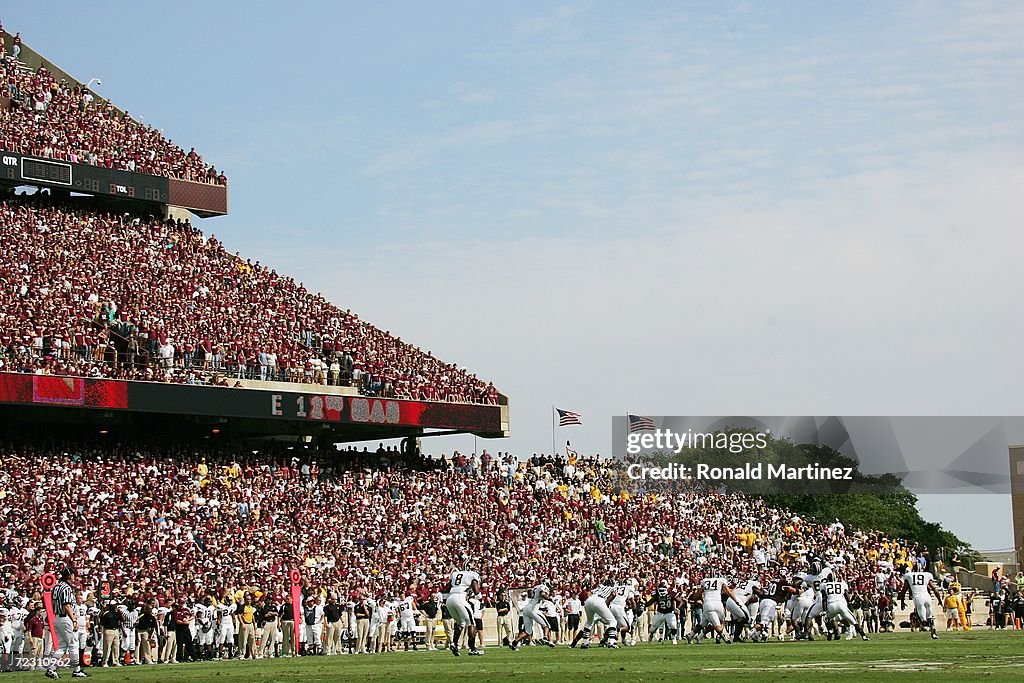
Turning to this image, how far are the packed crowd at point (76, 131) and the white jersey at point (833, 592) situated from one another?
1142 inches

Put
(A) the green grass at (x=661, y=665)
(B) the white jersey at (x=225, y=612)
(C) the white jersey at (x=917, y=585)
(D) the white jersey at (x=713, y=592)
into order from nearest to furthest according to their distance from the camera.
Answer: (A) the green grass at (x=661, y=665), (D) the white jersey at (x=713, y=592), (B) the white jersey at (x=225, y=612), (C) the white jersey at (x=917, y=585)

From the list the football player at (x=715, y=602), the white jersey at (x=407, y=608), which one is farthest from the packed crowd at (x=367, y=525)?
the football player at (x=715, y=602)

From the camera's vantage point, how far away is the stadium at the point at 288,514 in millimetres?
28766

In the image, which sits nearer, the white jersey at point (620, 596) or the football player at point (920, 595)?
the white jersey at point (620, 596)

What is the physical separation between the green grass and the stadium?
6.0 inches

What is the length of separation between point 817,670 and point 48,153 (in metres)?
34.7

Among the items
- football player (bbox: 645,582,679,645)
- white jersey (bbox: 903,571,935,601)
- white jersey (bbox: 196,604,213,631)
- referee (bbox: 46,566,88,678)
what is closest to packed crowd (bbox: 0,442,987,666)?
white jersey (bbox: 196,604,213,631)

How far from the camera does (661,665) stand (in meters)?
22.1

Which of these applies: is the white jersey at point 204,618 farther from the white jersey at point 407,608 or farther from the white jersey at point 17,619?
the white jersey at point 407,608

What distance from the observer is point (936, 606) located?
46.7 meters

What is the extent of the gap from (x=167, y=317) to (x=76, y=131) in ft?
31.6

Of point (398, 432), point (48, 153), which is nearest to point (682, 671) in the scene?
point (398, 432)

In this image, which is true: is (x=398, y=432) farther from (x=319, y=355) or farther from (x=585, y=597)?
(x=585, y=597)
